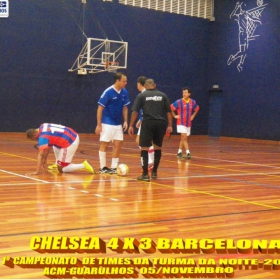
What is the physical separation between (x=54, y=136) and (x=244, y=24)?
15.7m

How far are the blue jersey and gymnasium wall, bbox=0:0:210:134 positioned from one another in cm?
1093

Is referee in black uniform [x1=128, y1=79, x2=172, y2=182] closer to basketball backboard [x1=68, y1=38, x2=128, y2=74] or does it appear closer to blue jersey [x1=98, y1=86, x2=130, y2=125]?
blue jersey [x1=98, y1=86, x2=130, y2=125]

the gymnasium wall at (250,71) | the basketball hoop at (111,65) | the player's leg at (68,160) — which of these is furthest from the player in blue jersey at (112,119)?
the gymnasium wall at (250,71)

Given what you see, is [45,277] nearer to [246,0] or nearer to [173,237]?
[173,237]

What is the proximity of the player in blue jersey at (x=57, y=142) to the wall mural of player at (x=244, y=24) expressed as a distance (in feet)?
48.8

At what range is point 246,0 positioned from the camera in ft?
69.8

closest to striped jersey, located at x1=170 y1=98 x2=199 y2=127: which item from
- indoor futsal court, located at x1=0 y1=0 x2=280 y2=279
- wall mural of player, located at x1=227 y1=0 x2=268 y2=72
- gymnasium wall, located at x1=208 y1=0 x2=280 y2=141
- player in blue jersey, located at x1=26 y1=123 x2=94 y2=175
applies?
indoor futsal court, located at x1=0 y1=0 x2=280 y2=279

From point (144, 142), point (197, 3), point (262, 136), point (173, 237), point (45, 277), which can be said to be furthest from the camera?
point (197, 3)

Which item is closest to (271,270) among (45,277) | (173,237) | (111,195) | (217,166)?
(173,237)

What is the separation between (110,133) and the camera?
317 inches

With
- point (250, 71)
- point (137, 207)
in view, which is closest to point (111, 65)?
point (250, 71)

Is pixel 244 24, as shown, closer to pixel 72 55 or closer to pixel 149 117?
pixel 72 55

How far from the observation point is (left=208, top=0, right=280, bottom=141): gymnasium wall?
20.2 metres

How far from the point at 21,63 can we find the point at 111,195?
1343 cm
